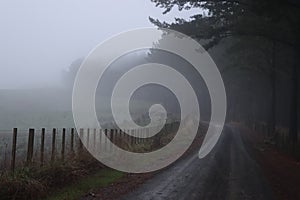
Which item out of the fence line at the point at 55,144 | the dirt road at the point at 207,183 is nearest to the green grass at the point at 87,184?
the fence line at the point at 55,144

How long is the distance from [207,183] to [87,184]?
3.74 metres

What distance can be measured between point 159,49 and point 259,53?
27163mm

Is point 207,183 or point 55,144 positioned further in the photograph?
point 55,144

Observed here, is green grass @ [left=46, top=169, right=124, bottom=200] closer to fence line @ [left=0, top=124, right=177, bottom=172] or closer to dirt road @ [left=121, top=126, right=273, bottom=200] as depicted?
fence line @ [left=0, top=124, right=177, bottom=172]

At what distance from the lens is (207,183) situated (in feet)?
46.1

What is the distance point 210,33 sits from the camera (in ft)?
91.1

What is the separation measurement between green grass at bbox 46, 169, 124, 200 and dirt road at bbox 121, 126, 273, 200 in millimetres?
1211

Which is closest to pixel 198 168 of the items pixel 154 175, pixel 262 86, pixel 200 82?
pixel 154 175

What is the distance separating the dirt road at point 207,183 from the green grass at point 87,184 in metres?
1.21

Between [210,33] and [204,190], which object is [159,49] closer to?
[210,33]

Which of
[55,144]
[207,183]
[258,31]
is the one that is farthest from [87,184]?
[258,31]

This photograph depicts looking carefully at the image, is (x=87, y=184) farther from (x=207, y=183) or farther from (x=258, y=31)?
Answer: (x=258, y=31)

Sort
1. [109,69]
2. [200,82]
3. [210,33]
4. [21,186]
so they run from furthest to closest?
[109,69], [200,82], [210,33], [21,186]

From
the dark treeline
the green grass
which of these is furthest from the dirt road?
the dark treeline
